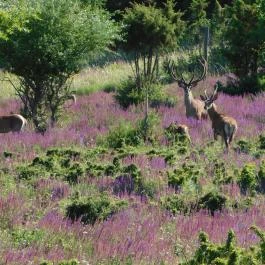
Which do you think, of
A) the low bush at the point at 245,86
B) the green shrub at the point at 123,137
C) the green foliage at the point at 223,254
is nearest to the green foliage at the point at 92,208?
the green foliage at the point at 223,254

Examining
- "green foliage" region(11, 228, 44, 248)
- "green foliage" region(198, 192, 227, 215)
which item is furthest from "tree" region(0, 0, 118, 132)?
"green foliage" region(11, 228, 44, 248)

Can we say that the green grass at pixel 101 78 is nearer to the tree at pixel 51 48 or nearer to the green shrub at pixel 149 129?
the tree at pixel 51 48

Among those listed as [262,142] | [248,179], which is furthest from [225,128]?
[248,179]

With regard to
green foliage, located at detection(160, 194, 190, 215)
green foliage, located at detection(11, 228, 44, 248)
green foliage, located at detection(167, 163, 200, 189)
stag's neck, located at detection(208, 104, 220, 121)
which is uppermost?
stag's neck, located at detection(208, 104, 220, 121)

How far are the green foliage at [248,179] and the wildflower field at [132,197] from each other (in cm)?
1

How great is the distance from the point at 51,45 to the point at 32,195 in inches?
343

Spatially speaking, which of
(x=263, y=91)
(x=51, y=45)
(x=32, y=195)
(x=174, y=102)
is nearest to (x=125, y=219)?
(x=32, y=195)

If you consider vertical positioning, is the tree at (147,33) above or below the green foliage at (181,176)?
above

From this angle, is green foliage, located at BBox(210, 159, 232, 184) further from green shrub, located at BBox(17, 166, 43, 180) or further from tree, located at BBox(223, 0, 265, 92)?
tree, located at BBox(223, 0, 265, 92)

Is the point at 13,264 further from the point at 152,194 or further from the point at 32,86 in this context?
the point at 32,86

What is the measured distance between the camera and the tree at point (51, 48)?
17000mm

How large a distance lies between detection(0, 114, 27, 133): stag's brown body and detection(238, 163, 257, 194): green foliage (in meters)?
8.11

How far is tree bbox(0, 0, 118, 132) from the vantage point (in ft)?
55.8

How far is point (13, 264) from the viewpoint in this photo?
17.6 feet
